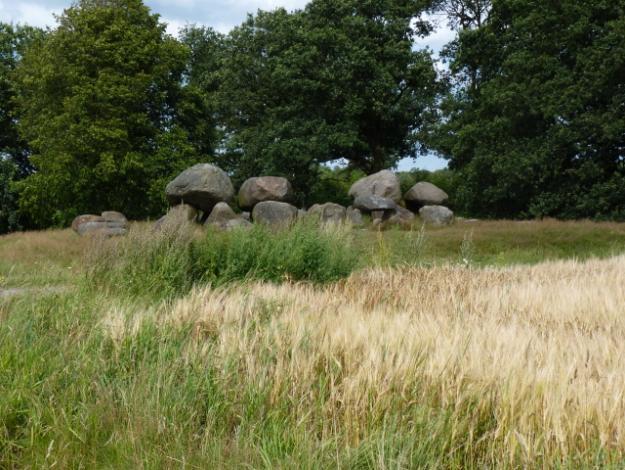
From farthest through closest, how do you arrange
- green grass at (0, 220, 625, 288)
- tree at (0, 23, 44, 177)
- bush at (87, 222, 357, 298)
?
tree at (0, 23, 44, 177), green grass at (0, 220, 625, 288), bush at (87, 222, 357, 298)

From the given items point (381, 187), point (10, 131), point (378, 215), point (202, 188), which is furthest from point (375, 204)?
point (10, 131)

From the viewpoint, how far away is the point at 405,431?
3037 millimetres

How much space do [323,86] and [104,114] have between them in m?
9.32

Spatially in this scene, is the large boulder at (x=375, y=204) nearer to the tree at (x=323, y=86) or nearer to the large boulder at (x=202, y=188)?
the tree at (x=323, y=86)

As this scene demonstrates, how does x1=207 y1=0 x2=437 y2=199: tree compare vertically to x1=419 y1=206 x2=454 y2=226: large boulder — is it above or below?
above

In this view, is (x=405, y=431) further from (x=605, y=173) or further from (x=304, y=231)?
(x=605, y=173)

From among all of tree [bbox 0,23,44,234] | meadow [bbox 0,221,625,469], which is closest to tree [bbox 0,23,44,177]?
tree [bbox 0,23,44,234]

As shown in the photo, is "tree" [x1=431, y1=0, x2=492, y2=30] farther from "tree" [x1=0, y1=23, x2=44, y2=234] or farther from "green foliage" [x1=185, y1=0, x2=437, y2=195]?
"tree" [x1=0, y1=23, x2=44, y2=234]

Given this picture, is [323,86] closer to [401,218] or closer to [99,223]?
[401,218]

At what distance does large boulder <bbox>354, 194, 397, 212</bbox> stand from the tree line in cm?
375

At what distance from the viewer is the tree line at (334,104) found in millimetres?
22703

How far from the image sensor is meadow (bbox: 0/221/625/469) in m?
2.87

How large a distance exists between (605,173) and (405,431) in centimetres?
2288

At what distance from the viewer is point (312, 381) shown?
353 cm
